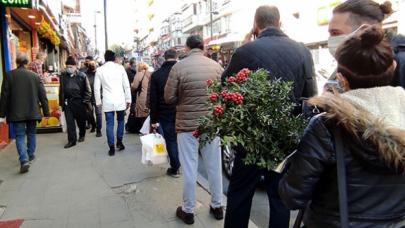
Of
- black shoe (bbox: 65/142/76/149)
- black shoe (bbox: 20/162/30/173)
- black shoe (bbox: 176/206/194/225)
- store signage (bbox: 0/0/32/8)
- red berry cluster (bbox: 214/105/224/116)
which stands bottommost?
black shoe (bbox: 176/206/194/225)

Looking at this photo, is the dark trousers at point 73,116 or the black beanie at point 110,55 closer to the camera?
Answer: the black beanie at point 110,55

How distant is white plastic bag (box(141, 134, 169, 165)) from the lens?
563cm

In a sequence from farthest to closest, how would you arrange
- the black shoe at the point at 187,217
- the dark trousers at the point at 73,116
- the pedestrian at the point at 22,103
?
the dark trousers at the point at 73,116
the pedestrian at the point at 22,103
the black shoe at the point at 187,217

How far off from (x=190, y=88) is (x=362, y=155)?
291cm

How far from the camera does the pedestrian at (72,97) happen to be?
891cm

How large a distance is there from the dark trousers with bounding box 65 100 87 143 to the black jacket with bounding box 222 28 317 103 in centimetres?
636

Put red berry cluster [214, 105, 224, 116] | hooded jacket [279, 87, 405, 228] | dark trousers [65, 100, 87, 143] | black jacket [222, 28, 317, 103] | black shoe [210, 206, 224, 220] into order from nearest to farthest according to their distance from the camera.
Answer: hooded jacket [279, 87, 405, 228], red berry cluster [214, 105, 224, 116], black jacket [222, 28, 317, 103], black shoe [210, 206, 224, 220], dark trousers [65, 100, 87, 143]

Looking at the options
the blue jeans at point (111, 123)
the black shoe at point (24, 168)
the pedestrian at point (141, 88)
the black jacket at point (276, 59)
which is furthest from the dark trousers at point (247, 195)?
the pedestrian at point (141, 88)

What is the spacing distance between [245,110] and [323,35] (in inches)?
975

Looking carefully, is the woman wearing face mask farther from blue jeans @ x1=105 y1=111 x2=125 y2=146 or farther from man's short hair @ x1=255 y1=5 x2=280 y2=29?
blue jeans @ x1=105 y1=111 x2=125 y2=146

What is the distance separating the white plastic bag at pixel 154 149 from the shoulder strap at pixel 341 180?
4050 millimetres

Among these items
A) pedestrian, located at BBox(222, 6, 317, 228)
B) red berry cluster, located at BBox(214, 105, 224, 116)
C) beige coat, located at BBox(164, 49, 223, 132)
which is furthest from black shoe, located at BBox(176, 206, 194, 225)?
red berry cluster, located at BBox(214, 105, 224, 116)

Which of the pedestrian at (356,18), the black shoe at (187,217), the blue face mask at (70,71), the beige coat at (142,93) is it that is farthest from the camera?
the beige coat at (142,93)

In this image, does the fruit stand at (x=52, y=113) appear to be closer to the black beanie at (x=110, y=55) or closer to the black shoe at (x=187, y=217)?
the black beanie at (x=110, y=55)
